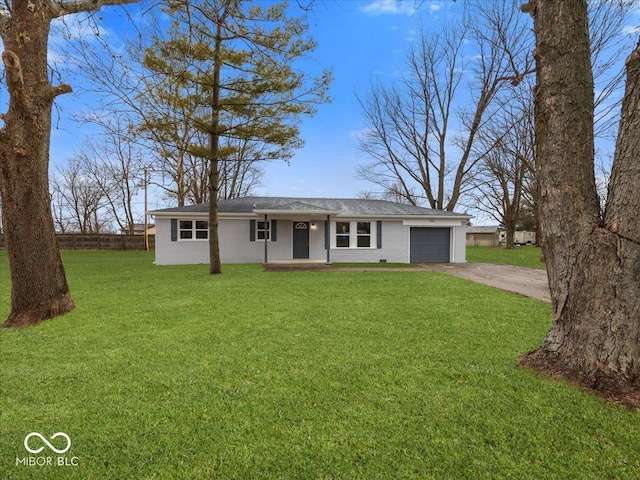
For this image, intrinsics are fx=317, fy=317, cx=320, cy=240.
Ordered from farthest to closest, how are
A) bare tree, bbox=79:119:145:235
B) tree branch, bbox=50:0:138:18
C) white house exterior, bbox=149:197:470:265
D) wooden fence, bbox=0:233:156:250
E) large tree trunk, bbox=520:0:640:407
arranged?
bare tree, bbox=79:119:145:235
wooden fence, bbox=0:233:156:250
white house exterior, bbox=149:197:470:265
tree branch, bbox=50:0:138:18
large tree trunk, bbox=520:0:640:407

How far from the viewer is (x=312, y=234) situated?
48.9ft

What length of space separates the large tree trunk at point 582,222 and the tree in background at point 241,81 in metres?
7.55

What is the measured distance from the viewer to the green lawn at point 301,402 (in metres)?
1.80

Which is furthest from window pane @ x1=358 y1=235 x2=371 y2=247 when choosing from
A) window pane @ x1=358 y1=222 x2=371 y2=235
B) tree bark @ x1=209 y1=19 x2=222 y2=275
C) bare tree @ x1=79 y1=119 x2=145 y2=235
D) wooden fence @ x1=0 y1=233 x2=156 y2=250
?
bare tree @ x1=79 y1=119 x2=145 y2=235

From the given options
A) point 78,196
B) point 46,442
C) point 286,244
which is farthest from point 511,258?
point 78,196

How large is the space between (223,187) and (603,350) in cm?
2803

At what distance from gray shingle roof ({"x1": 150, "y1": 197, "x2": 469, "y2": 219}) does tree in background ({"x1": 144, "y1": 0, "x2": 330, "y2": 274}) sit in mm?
3108

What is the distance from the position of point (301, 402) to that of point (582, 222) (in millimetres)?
2705

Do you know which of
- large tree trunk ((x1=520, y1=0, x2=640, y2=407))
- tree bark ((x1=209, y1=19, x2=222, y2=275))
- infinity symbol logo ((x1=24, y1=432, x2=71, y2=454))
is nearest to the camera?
infinity symbol logo ((x1=24, y1=432, x2=71, y2=454))

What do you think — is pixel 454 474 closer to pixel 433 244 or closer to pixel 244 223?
pixel 244 223

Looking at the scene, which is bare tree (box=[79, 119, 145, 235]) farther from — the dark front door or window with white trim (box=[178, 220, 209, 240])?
the dark front door

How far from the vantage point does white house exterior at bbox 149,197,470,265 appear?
13906 mm

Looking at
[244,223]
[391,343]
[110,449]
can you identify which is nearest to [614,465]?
[391,343]

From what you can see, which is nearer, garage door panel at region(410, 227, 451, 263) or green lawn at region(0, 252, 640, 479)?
green lawn at region(0, 252, 640, 479)
